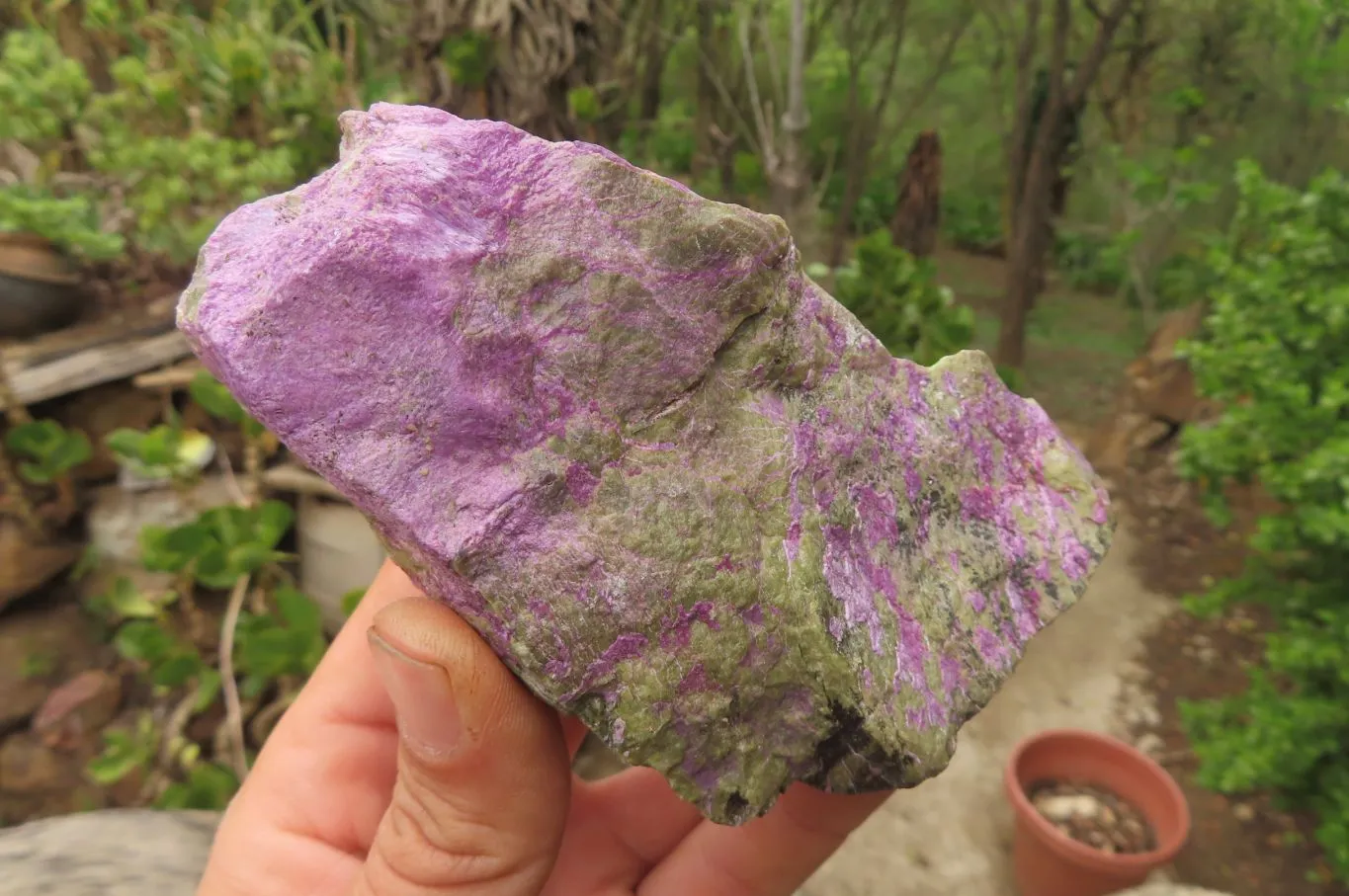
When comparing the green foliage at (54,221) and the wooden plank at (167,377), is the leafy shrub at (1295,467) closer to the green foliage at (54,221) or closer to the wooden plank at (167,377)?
the wooden plank at (167,377)

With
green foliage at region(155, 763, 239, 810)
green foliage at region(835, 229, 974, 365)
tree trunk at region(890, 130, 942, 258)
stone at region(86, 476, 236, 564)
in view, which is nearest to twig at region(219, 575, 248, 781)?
green foliage at region(155, 763, 239, 810)

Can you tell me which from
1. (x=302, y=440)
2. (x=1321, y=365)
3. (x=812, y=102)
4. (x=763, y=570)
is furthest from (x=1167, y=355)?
(x=302, y=440)

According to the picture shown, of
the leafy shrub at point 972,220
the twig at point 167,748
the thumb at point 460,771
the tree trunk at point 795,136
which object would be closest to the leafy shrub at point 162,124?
the twig at point 167,748

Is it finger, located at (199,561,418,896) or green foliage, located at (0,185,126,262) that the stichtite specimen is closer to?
finger, located at (199,561,418,896)

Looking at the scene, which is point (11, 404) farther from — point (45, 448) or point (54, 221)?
point (54, 221)

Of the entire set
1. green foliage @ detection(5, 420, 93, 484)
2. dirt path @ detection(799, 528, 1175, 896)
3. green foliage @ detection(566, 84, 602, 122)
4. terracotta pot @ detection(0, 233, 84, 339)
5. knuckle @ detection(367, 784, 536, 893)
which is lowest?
dirt path @ detection(799, 528, 1175, 896)

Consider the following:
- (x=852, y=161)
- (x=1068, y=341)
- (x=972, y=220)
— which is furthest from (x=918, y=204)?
(x=972, y=220)
